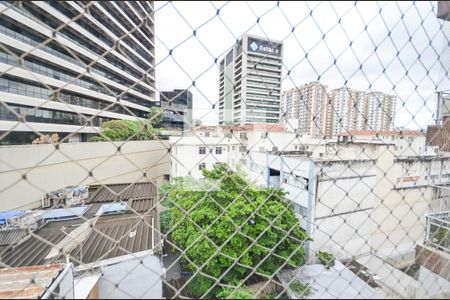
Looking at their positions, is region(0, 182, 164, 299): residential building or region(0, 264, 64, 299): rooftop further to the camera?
region(0, 264, 64, 299): rooftop

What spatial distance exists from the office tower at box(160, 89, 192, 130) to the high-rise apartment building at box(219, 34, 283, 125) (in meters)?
0.12

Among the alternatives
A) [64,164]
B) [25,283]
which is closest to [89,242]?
[64,164]

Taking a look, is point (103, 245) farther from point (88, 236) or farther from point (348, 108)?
point (348, 108)

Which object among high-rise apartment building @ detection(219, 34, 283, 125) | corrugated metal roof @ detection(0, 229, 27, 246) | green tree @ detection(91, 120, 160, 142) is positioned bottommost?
corrugated metal roof @ detection(0, 229, 27, 246)

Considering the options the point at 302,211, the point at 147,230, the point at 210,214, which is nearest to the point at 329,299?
the point at 210,214

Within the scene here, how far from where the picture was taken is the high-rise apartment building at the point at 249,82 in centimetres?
77

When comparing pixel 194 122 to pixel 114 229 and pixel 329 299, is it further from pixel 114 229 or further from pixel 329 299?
pixel 114 229

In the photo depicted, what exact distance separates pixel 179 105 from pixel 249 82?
0.30 m

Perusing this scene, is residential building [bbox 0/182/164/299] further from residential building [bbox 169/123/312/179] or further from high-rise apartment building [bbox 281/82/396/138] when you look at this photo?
high-rise apartment building [bbox 281/82/396/138]

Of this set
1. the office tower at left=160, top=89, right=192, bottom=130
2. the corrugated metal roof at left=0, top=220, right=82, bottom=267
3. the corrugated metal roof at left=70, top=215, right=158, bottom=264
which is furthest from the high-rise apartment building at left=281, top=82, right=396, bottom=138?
the corrugated metal roof at left=0, top=220, right=82, bottom=267

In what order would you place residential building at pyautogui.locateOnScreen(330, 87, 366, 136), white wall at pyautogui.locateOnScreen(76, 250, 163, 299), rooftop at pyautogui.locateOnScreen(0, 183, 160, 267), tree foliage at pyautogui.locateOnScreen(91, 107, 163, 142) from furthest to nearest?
rooftop at pyautogui.locateOnScreen(0, 183, 160, 267) → residential building at pyautogui.locateOnScreen(330, 87, 366, 136) → tree foliage at pyautogui.locateOnScreen(91, 107, 163, 142) → white wall at pyautogui.locateOnScreen(76, 250, 163, 299)

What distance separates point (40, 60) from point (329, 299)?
31.5 feet

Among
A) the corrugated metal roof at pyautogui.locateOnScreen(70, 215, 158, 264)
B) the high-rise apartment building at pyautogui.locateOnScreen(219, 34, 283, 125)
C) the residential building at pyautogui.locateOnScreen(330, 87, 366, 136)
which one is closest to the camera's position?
the high-rise apartment building at pyautogui.locateOnScreen(219, 34, 283, 125)

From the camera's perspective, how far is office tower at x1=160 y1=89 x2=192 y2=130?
0.65 metres
